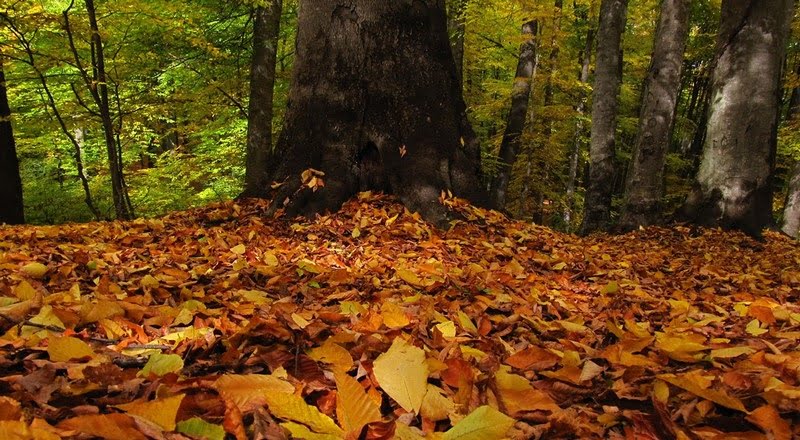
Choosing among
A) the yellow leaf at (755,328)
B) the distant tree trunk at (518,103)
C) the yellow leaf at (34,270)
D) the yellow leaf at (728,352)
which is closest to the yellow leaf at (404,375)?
the yellow leaf at (728,352)

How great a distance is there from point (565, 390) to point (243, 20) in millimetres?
10052

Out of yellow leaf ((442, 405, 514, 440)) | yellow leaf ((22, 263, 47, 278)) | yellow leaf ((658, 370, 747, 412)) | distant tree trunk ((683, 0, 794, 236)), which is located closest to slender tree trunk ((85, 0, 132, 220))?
yellow leaf ((22, 263, 47, 278))

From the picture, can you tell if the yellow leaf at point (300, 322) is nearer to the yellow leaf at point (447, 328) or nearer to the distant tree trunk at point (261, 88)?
the yellow leaf at point (447, 328)

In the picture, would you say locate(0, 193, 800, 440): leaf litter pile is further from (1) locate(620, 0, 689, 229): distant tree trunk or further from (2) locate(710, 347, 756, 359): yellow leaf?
(1) locate(620, 0, 689, 229): distant tree trunk

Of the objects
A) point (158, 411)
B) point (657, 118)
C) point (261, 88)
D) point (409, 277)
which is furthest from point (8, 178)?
point (657, 118)

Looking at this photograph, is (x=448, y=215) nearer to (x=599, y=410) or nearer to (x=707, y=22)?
(x=599, y=410)

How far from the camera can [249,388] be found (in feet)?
3.05

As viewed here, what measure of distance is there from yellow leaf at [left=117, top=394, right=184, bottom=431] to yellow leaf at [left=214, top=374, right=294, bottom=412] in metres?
0.12

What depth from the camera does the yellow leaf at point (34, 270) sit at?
6.52ft

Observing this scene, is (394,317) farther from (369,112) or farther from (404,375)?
(369,112)

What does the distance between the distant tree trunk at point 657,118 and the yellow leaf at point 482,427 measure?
517cm

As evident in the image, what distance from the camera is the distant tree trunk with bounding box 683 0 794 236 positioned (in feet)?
15.1

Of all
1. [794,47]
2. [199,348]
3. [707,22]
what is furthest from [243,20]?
[794,47]

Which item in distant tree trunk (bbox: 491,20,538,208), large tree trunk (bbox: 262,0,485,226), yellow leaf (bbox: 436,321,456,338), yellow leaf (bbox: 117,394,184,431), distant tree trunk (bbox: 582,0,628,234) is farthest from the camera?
distant tree trunk (bbox: 491,20,538,208)
